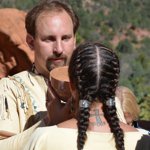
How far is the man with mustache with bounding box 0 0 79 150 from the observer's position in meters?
2.46

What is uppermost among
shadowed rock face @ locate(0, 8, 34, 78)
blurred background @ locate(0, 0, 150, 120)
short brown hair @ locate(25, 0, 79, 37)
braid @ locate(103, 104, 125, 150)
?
short brown hair @ locate(25, 0, 79, 37)

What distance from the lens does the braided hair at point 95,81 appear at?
75.5 inches

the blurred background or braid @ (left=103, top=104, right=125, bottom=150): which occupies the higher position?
braid @ (left=103, top=104, right=125, bottom=150)

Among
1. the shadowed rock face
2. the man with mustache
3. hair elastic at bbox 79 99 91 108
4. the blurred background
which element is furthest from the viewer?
the blurred background

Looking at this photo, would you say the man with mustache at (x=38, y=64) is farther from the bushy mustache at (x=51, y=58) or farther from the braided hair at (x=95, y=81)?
the braided hair at (x=95, y=81)

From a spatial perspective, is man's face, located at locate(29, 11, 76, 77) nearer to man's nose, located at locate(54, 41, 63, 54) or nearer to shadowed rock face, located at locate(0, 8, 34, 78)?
man's nose, located at locate(54, 41, 63, 54)

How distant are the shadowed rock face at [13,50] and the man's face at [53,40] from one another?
635 mm

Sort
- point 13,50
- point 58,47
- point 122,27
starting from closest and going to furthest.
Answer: point 58,47, point 13,50, point 122,27

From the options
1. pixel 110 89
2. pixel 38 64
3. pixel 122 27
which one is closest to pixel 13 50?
pixel 38 64

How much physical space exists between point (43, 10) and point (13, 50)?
75cm

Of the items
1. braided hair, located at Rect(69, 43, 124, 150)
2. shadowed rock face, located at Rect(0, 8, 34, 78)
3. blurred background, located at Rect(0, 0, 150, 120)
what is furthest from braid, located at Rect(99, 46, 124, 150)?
blurred background, located at Rect(0, 0, 150, 120)

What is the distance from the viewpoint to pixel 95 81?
1919 millimetres

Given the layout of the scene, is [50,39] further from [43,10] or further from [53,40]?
[43,10]

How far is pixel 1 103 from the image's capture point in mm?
2475
